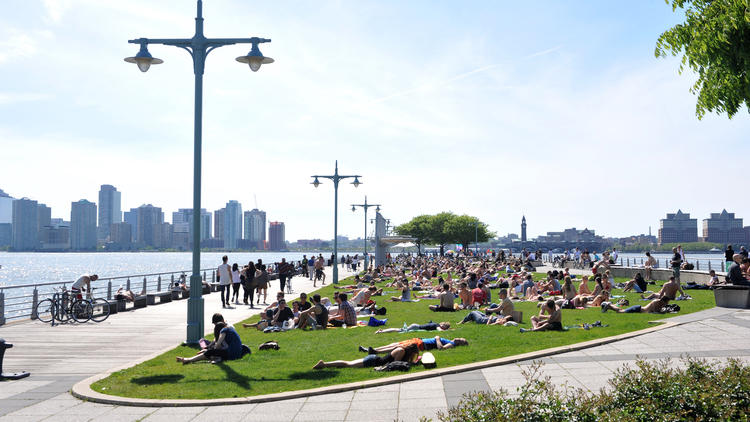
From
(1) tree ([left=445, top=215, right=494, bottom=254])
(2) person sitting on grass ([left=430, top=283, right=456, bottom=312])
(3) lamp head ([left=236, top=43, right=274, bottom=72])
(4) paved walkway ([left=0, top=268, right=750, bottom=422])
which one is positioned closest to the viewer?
(4) paved walkway ([left=0, top=268, right=750, bottom=422])

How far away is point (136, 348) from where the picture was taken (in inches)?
496

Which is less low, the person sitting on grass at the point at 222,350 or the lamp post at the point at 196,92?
the lamp post at the point at 196,92

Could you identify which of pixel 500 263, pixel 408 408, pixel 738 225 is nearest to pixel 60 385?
pixel 408 408

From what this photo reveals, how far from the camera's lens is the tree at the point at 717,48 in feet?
18.3

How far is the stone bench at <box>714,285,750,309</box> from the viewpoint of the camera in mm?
15555

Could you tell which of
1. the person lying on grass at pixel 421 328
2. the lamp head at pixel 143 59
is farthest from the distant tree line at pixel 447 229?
the lamp head at pixel 143 59

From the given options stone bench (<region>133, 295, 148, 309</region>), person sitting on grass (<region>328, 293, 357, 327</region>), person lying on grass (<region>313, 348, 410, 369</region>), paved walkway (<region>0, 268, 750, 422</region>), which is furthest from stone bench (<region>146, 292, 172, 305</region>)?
person lying on grass (<region>313, 348, 410, 369</region>)

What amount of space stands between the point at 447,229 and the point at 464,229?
297cm

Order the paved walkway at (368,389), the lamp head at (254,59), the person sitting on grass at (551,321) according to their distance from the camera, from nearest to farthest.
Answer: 1. the paved walkway at (368,389)
2. the lamp head at (254,59)
3. the person sitting on grass at (551,321)

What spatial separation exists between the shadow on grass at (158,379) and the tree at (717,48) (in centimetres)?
800

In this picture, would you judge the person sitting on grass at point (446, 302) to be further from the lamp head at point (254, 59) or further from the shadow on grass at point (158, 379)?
the shadow on grass at point (158, 379)

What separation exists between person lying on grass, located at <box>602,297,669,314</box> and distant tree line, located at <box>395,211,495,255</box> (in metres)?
84.5

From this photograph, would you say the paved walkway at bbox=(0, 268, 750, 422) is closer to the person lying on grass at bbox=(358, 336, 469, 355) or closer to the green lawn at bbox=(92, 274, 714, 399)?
the green lawn at bbox=(92, 274, 714, 399)

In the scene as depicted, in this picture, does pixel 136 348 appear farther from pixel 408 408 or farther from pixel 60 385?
pixel 408 408
